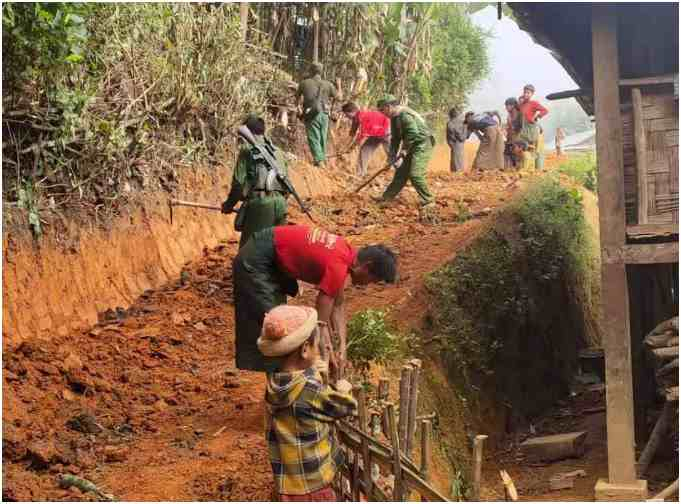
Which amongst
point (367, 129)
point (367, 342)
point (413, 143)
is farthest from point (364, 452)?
point (367, 129)

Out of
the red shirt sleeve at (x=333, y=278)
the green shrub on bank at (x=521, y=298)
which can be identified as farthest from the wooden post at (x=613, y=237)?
the green shrub on bank at (x=521, y=298)

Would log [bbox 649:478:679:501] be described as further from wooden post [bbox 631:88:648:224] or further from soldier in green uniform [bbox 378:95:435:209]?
soldier in green uniform [bbox 378:95:435:209]

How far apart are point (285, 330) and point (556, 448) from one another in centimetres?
585

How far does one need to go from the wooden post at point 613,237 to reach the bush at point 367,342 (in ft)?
5.43

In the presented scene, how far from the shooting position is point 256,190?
9188mm

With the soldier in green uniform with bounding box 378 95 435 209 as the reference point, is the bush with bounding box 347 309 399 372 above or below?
below

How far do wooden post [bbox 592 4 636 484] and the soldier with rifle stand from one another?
2.98 m

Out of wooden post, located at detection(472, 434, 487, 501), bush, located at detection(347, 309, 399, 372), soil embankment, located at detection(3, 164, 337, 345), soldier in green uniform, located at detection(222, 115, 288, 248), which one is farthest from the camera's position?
soil embankment, located at detection(3, 164, 337, 345)

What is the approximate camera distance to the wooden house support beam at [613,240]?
7312mm

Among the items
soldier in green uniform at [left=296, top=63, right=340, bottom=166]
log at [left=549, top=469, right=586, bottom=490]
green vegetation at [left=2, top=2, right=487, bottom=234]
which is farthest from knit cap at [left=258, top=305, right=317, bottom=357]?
soldier in green uniform at [left=296, top=63, right=340, bottom=166]

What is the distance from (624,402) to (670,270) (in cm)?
320

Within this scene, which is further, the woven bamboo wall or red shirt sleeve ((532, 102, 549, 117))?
red shirt sleeve ((532, 102, 549, 117))

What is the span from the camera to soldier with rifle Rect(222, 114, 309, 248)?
360 inches

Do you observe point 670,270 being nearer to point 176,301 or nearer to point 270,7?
point 176,301
